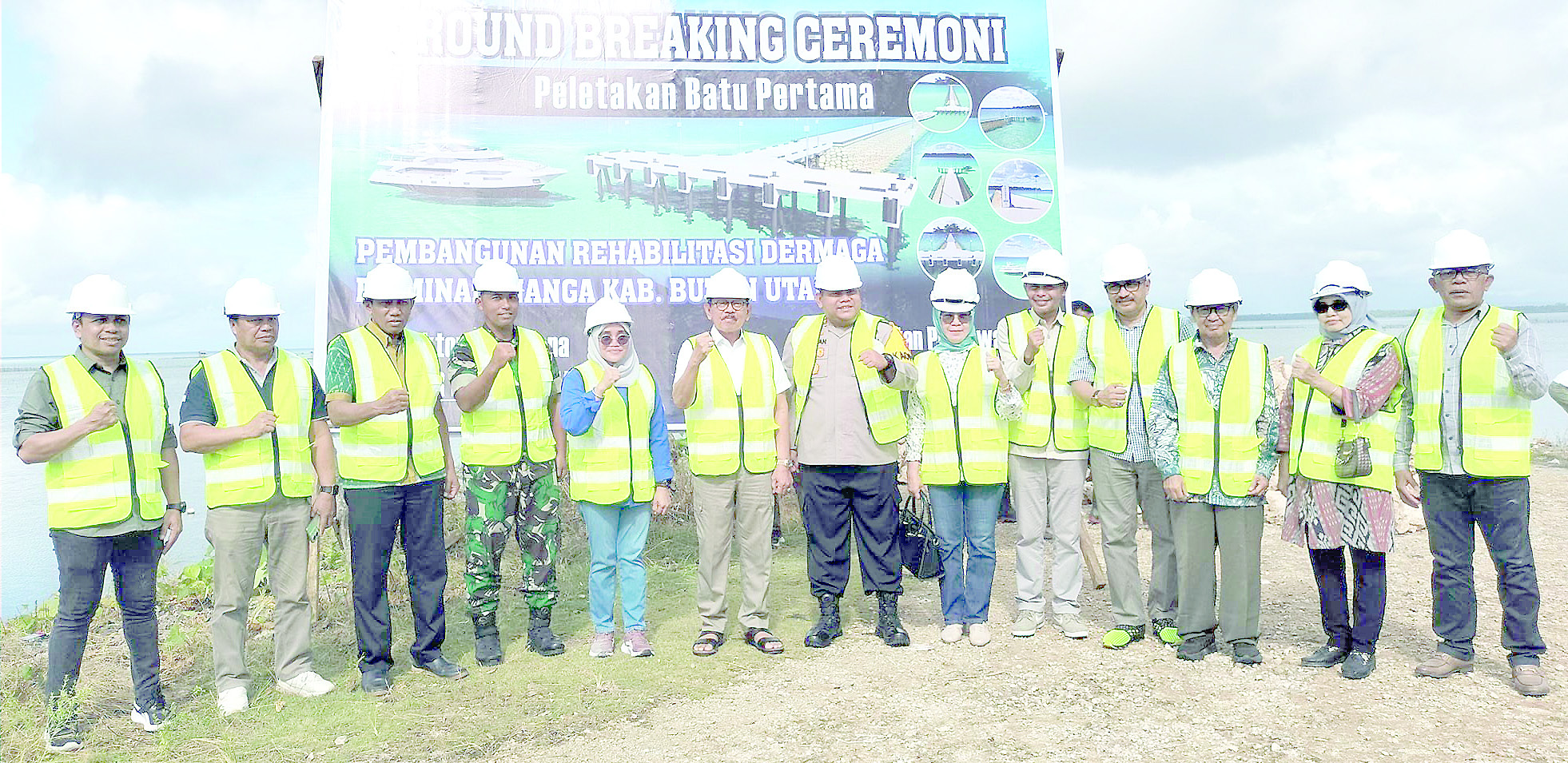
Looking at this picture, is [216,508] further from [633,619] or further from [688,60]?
[688,60]

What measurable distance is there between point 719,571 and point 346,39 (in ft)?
15.3

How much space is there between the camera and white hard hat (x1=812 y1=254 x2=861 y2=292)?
4.89 metres

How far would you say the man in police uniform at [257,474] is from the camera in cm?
422

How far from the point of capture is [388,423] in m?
4.51

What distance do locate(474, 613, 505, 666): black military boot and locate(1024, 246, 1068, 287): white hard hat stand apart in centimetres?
322

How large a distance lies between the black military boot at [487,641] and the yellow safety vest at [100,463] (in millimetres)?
1498

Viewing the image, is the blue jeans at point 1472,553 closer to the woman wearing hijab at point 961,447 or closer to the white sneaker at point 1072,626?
the white sneaker at point 1072,626

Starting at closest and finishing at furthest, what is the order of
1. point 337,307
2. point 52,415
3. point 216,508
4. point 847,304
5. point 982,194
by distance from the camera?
point 52,415
point 216,508
point 847,304
point 337,307
point 982,194

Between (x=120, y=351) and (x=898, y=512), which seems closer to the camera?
A: (x=120, y=351)

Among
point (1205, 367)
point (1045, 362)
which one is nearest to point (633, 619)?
point (1045, 362)

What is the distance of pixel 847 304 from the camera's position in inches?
194

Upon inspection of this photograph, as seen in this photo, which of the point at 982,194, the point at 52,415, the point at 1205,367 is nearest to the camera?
the point at 52,415

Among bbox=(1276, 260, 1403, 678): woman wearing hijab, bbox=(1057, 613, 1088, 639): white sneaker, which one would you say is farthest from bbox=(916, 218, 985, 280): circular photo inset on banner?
bbox=(1276, 260, 1403, 678): woman wearing hijab

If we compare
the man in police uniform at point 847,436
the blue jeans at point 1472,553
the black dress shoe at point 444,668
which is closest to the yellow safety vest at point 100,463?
the black dress shoe at point 444,668
